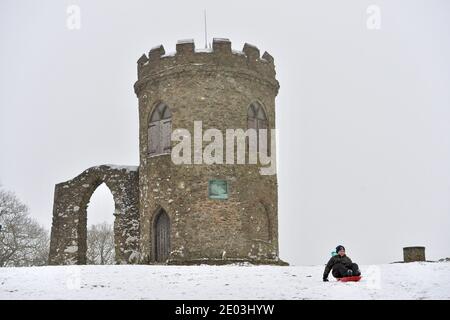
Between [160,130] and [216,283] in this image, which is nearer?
[216,283]

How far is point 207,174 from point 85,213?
585 centimetres

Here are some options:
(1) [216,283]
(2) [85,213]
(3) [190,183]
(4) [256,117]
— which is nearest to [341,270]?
(1) [216,283]

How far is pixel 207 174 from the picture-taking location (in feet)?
77.7

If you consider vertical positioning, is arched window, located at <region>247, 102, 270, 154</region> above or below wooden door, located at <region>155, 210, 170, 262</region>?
above

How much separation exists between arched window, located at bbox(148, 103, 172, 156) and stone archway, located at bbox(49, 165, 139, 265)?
→ 5.72 feet

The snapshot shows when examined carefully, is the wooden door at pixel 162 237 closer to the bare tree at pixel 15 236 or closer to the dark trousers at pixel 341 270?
the dark trousers at pixel 341 270

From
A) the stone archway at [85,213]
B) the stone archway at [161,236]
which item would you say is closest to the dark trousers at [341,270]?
the stone archway at [161,236]

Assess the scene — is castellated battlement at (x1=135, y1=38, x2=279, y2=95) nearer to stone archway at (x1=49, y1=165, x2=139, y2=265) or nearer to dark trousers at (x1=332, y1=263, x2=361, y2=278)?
stone archway at (x1=49, y1=165, x2=139, y2=265)

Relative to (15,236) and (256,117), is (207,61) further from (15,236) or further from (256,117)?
(15,236)

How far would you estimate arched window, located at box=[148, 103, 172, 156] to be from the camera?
80.7 feet

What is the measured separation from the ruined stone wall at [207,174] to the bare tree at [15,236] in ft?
65.6

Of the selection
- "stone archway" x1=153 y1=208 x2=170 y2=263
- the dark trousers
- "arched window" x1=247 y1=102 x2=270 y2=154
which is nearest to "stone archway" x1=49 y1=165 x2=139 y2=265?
Result: "stone archway" x1=153 y1=208 x2=170 y2=263

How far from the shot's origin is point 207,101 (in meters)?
24.1

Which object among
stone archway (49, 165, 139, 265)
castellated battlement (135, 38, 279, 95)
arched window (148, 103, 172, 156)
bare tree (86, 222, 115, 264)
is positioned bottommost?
bare tree (86, 222, 115, 264)
